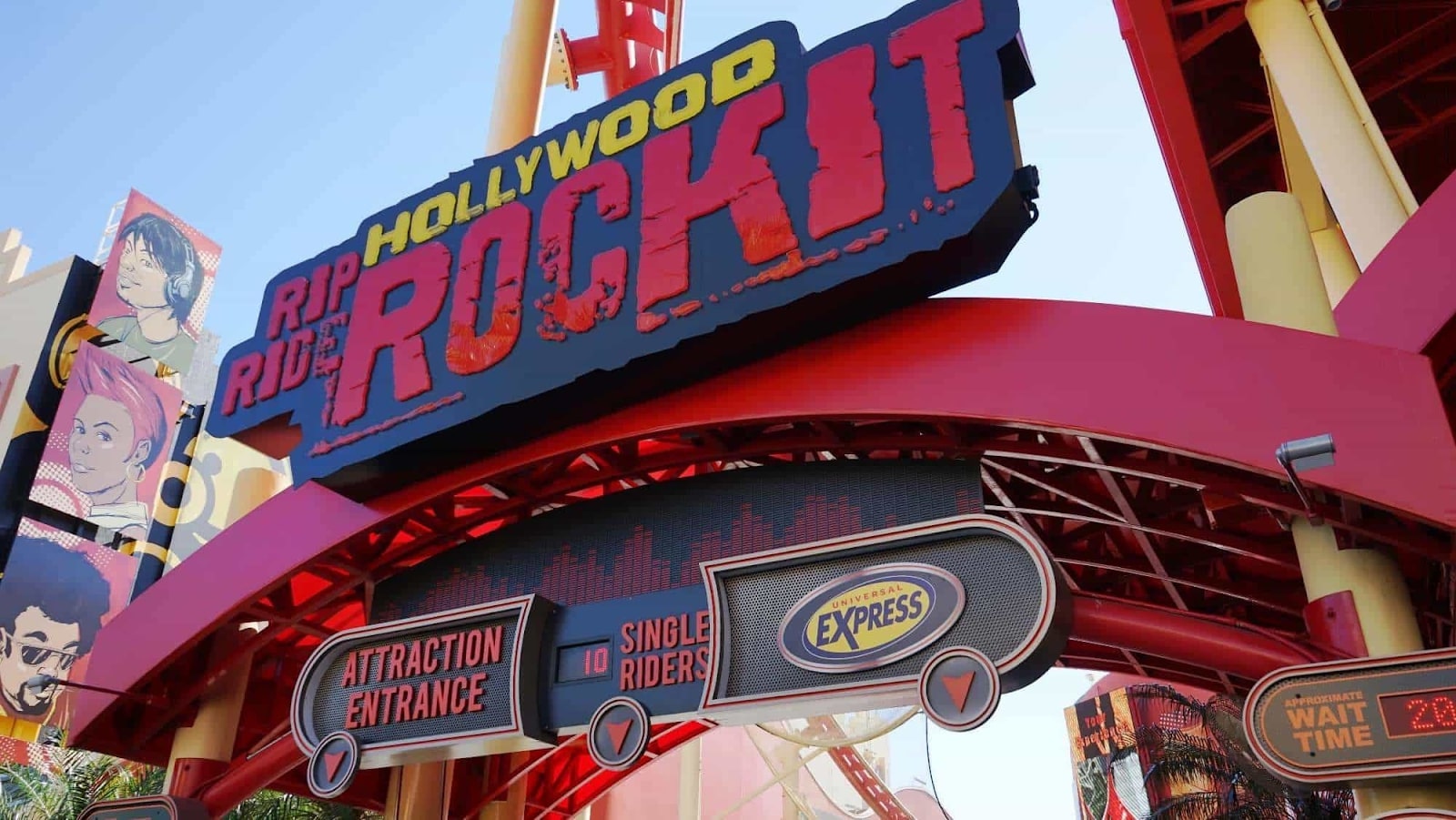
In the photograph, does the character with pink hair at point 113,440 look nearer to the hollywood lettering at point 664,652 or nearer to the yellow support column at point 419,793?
the yellow support column at point 419,793

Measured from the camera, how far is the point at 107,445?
4175 cm

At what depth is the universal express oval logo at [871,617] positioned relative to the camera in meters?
8.34

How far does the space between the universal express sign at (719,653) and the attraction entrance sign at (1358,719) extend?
142 cm

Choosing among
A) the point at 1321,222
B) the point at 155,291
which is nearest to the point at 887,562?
the point at 1321,222

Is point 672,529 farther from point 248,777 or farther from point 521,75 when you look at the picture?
point 521,75

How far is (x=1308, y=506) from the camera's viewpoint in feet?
24.7

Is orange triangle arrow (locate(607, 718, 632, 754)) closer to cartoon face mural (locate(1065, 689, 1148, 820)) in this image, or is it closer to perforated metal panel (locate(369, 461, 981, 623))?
perforated metal panel (locate(369, 461, 981, 623))

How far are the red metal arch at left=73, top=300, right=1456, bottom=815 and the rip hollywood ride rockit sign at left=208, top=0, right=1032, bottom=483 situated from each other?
58cm

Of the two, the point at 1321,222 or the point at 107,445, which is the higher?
the point at 107,445

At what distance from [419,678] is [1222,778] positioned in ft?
44.5

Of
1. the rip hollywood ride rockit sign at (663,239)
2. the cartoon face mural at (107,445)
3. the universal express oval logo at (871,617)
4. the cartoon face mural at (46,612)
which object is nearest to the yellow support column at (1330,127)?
the rip hollywood ride rockit sign at (663,239)

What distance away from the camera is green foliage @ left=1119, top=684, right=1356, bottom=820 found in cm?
1667

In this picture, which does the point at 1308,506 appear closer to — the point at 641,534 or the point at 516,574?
the point at 641,534

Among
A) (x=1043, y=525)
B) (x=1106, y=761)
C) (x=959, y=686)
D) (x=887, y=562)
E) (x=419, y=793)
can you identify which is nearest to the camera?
(x=959, y=686)
